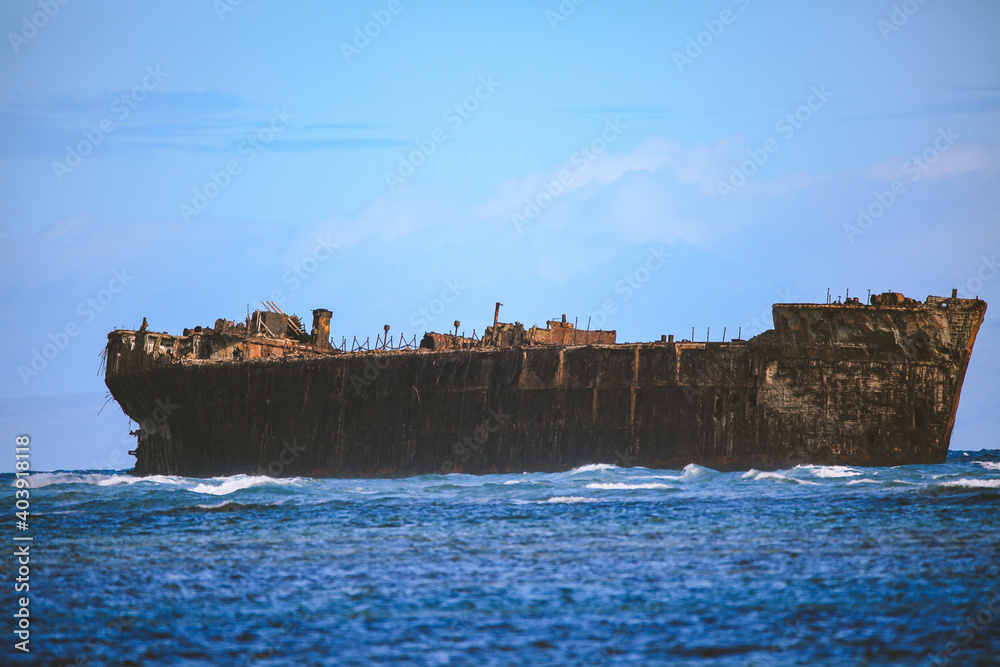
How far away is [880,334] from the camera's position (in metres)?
30.0

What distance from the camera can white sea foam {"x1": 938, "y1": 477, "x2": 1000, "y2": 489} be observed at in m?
25.3

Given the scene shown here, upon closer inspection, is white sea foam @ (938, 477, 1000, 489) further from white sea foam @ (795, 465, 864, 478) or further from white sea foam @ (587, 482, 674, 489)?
white sea foam @ (587, 482, 674, 489)

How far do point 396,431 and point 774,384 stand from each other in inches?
642

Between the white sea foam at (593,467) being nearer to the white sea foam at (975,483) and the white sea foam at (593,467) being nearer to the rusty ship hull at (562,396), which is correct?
the rusty ship hull at (562,396)

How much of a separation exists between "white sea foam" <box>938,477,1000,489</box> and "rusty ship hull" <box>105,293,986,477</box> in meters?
2.96

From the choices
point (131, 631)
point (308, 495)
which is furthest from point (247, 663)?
point (308, 495)

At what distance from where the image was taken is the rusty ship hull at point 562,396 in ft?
99.1

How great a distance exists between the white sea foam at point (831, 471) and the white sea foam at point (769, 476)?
1003 millimetres

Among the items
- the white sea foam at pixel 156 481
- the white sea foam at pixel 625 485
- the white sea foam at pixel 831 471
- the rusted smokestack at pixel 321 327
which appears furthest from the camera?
the rusted smokestack at pixel 321 327

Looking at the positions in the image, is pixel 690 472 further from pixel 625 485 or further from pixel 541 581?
pixel 541 581

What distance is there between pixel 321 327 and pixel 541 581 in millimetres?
38223

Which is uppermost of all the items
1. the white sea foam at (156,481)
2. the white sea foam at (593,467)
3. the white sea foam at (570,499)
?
the white sea foam at (593,467)

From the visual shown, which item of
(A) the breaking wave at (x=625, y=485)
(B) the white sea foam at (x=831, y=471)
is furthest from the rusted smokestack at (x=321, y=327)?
(B) the white sea foam at (x=831, y=471)

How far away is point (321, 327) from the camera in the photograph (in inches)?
2008
